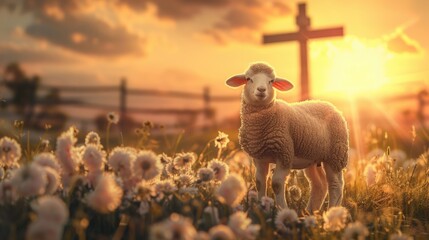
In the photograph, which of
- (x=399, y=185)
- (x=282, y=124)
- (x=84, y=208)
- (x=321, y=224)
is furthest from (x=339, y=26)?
(x=84, y=208)

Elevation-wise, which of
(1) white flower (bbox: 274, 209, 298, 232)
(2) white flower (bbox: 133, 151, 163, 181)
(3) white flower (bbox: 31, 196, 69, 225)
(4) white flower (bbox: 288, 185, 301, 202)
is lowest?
(1) white flower (bbox: 274, 209, 298, 232)

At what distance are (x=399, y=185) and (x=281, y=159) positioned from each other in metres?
1.77

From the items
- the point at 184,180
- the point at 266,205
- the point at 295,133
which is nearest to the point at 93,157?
the point at 184,180

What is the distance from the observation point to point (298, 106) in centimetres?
543

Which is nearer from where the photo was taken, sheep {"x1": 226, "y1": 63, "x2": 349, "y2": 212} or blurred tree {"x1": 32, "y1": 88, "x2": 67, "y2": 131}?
sheep {"x1": 226, "y1": 63, "x2": 349, "y2": 212}

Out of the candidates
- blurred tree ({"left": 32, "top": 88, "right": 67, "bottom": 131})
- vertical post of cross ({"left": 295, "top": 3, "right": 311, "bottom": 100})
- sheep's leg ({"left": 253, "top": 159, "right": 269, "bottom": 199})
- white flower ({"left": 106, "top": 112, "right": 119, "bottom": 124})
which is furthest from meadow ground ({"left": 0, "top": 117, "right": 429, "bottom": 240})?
blurred tree ({"left": 32, "top": 88, "right": 67, "bottom": 131})

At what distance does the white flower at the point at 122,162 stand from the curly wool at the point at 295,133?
5.39 feet

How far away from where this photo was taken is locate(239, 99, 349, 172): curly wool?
191 inches

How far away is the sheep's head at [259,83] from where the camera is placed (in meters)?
4.71

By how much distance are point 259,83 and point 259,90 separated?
→ 7 cm

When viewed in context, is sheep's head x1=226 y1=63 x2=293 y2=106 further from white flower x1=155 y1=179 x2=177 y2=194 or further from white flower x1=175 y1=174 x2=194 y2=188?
white flower x1=155 y1=179 x2=177 y2=194

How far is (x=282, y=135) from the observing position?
4.82m

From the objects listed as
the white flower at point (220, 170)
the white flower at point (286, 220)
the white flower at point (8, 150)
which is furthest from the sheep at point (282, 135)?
the white flower at point (8, 150)

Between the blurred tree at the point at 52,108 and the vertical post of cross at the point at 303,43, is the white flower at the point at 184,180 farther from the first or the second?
the blurred tree at the point at 52,108
